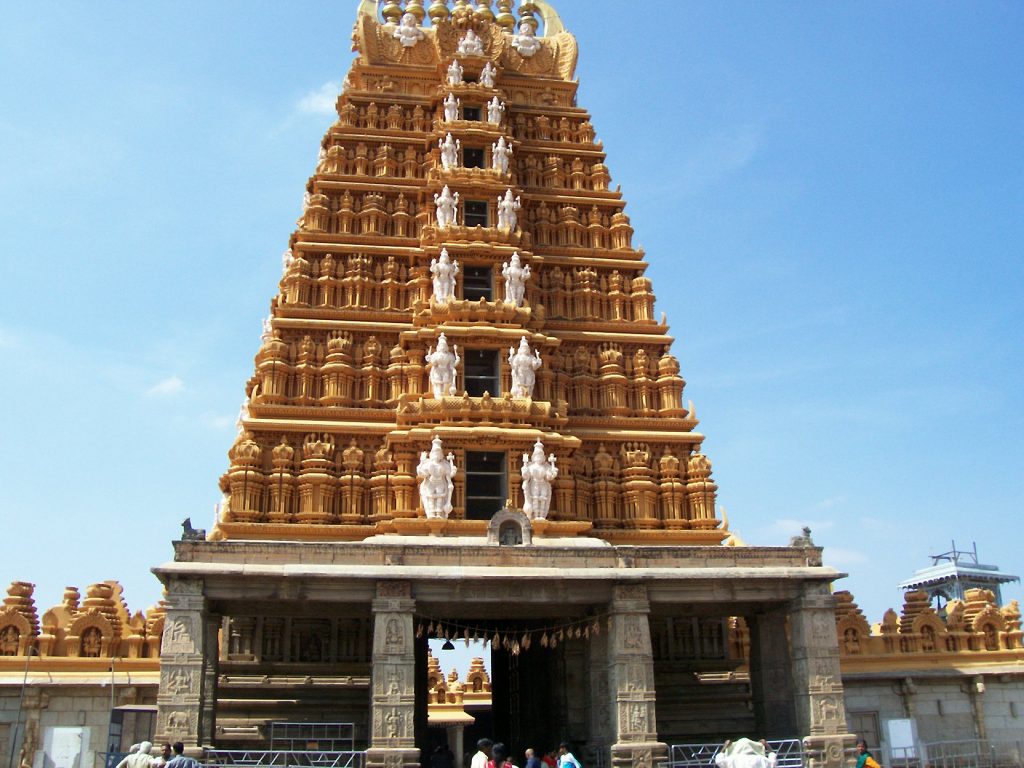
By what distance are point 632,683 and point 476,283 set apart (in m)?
15.1

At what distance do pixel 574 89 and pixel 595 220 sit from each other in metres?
6.35

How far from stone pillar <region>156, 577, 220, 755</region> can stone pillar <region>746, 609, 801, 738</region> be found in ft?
40.9

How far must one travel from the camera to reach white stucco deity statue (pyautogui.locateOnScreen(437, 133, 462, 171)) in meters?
32.9

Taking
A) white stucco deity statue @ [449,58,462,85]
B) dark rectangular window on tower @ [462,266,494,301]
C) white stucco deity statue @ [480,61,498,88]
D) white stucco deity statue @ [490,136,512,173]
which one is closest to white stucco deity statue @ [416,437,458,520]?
dark rectangular window on tower @ [462,266,494,301]

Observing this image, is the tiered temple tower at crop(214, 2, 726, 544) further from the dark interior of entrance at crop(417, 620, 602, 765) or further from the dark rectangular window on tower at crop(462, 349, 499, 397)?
the dark interior of entrance at crop(417, 620, 602, 765)

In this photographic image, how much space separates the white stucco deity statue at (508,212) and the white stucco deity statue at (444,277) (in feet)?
7.45

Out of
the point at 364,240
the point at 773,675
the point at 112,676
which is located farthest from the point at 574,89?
the point at 112,676

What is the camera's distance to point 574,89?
37.1 m

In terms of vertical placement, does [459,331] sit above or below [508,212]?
below

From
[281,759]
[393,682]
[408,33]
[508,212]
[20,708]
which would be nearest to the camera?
[393,682]

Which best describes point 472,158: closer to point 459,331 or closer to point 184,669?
point 459,331

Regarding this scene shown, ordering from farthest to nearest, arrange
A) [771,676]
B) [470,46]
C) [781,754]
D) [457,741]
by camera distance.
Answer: [457,741] < [470,46] < [771,676] < [781,754]

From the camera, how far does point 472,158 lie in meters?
35.0

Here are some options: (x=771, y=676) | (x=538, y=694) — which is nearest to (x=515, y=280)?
(x=538, y=694)
